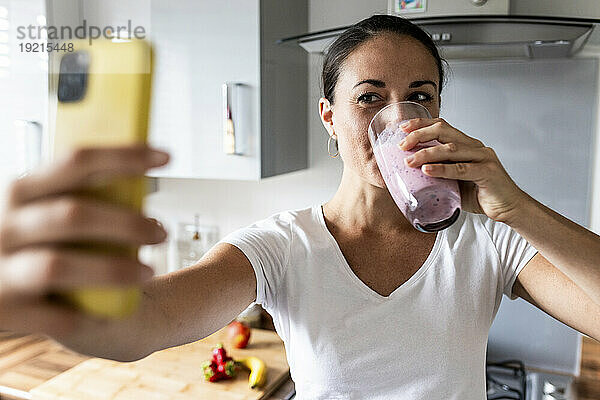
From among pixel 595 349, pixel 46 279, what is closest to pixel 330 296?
pixel 46 279

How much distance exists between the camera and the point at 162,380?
65.4 inches

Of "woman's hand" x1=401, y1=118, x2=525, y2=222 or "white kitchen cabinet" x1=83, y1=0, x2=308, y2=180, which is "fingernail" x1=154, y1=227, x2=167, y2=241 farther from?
"white kitchen cabinet" x1=83, y1=0, x2=308, y2=180

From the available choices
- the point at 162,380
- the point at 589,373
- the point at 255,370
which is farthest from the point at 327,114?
the point at 589,373

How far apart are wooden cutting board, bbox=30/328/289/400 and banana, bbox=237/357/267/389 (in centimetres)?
2

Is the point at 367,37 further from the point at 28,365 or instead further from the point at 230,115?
the point at 28,365

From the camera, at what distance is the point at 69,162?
23 cm

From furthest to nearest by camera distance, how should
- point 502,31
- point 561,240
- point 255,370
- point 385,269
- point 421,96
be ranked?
1. point 255,370
2. point 502,31
3. point 385,269
4. point 421,96
5. point 561,240

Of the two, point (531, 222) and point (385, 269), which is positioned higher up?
point (531, 222)

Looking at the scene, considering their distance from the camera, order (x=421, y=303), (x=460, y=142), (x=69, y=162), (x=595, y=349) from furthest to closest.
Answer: (x=595, y=349) → (x=421, y=303) → (x=460, y=142) → (x=69, y=162)

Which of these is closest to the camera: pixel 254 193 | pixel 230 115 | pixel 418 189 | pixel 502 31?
pixel 418 189

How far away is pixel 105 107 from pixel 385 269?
87 centimetres

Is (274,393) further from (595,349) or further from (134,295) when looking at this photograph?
(134,295)

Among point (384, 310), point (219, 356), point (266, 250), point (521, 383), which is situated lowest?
point (521, 383)

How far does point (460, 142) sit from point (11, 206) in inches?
24.9
